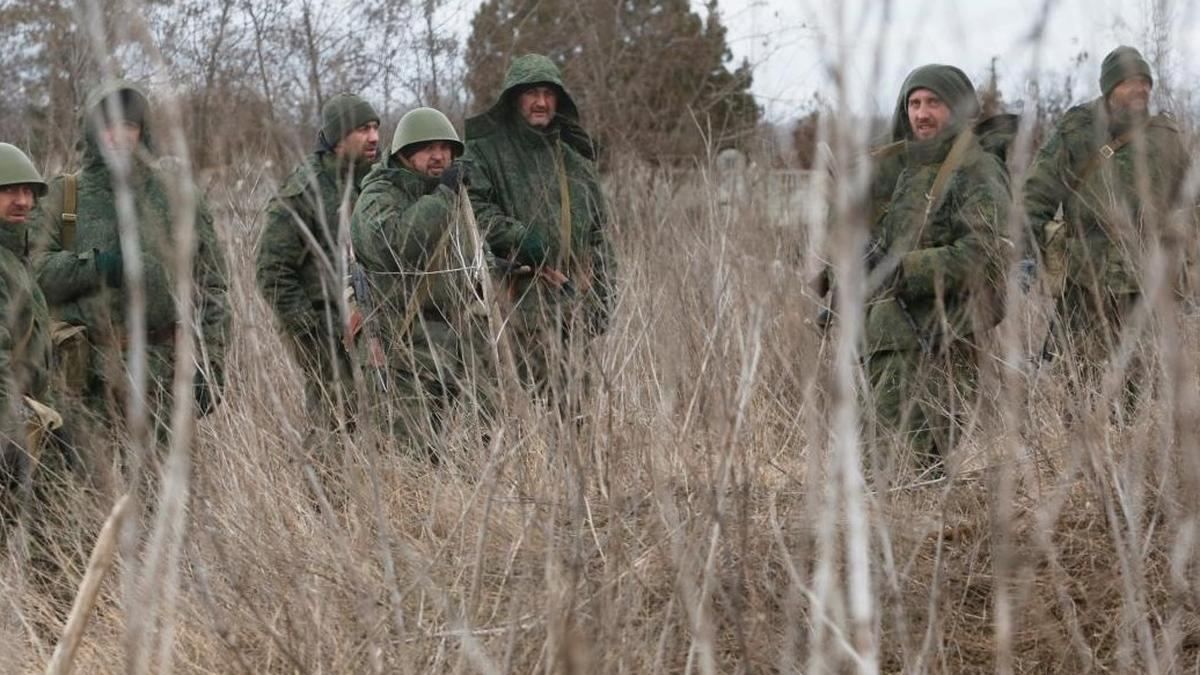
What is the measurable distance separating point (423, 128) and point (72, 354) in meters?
1.24

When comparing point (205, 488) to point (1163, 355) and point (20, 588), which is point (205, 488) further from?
point (1163, 355)

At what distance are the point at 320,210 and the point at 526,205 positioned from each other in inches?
115

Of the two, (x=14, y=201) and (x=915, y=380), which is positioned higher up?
(x=14, y=201)

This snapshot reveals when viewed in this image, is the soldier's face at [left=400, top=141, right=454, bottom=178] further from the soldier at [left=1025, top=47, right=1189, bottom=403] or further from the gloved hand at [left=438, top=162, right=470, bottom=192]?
the soldier at [left=1025, top=47, right=1189, bottom=403]

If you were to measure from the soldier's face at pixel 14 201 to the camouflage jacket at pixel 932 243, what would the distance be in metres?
2.40

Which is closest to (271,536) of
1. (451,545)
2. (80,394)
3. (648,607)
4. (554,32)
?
(451,545)

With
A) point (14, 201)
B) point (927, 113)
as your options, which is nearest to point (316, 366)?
point (14, 201)

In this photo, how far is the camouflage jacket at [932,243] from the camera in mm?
4148

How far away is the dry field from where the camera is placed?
87.4 inches

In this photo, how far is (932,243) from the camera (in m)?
4.45

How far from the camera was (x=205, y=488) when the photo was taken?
3.46m

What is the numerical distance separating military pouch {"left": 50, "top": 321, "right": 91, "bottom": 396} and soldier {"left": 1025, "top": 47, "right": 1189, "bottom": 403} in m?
2.81

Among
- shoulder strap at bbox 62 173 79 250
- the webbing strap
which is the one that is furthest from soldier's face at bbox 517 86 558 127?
shoulder strap at bbox 62 173 79 250

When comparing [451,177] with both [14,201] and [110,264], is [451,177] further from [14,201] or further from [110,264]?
[14,201]
